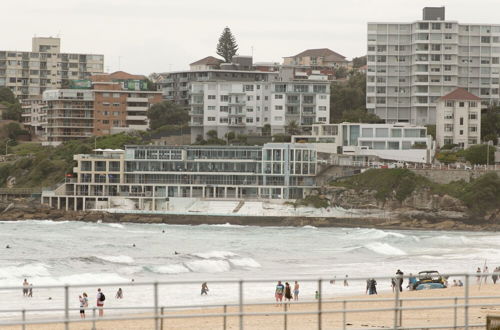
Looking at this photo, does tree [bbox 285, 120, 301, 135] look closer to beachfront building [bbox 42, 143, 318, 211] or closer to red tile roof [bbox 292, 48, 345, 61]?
beachfront building [bbox 42, 143, 318, 211]

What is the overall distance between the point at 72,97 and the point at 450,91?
4351 cm

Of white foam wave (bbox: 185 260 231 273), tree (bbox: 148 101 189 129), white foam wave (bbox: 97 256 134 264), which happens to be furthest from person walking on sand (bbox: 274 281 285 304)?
tree (bbox: 148 101 189 129)

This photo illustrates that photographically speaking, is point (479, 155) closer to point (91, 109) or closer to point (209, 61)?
point (91, 109)

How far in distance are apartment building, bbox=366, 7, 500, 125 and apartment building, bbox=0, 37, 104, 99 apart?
5893 centimetres

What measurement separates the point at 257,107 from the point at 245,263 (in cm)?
5778

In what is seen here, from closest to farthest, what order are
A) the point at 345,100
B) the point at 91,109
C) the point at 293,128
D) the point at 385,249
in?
the point at 385,249, the point at 293,128, the point at 345,100, the point at 91,109

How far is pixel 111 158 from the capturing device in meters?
97.9

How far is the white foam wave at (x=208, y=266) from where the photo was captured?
191 feet

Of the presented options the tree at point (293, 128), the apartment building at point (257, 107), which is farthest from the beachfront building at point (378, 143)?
the apartment building at point (257, 107)

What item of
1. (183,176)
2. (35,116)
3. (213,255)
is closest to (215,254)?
(213,255)

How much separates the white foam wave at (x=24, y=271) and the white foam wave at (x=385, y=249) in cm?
2132

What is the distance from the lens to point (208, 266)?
59281mm

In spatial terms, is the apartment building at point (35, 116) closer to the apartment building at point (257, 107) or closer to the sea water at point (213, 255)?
the apartment building at point (257, 107)

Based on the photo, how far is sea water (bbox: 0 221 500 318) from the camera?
1766 inches
